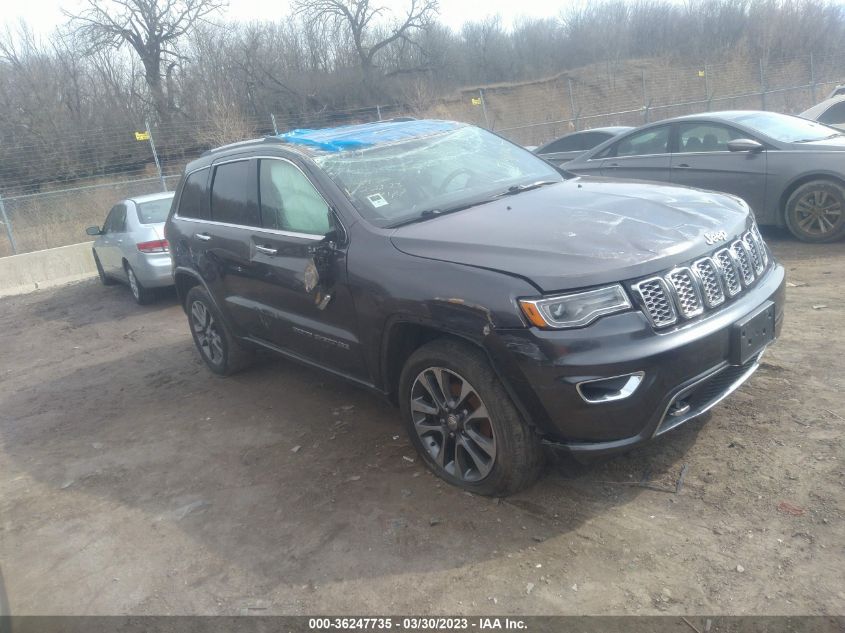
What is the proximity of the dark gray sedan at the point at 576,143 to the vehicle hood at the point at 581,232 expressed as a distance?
8.19m

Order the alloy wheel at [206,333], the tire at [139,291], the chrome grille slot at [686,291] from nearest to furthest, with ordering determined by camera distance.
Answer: the chrome grille slot at [686,291]
the alloy wheel at [206,333]
the tire at [139,291]

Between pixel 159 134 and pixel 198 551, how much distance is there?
2268 cm

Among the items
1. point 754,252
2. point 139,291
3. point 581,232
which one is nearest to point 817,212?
point 754,252

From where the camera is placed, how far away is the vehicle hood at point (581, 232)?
3.07 metres

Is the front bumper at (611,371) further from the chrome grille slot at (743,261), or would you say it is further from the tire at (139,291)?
the tire at (139,291)

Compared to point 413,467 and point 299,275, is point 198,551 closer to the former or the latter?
point 413,467

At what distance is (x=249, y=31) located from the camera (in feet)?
107

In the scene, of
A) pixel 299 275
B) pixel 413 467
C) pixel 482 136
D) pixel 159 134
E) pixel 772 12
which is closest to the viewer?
pixel 413 467

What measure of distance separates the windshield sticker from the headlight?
131 cm

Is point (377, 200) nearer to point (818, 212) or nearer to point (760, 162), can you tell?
point (760, 162)

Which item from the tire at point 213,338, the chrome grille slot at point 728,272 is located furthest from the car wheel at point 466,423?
the tire at point 213,338

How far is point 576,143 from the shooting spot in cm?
1255

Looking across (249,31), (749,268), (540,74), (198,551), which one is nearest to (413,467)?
(198,551)

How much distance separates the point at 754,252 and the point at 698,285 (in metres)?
0.75
